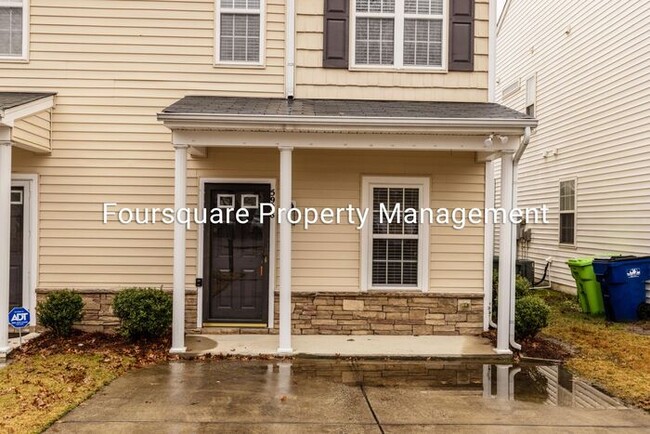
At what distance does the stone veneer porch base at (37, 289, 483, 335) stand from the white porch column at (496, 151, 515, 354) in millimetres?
960

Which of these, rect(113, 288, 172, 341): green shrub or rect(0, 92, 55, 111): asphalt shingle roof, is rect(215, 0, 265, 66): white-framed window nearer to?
rect(0, 92, 55, 111): asphalt shingle roof

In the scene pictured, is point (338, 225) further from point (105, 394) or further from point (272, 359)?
point (105, 394)

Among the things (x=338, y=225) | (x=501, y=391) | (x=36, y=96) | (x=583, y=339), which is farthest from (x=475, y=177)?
(x=36, y=96)

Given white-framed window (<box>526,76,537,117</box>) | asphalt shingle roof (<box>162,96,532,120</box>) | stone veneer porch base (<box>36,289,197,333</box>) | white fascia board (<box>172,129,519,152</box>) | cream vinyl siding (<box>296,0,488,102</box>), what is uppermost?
white-framed window (<box>526,76,537,117</box>)

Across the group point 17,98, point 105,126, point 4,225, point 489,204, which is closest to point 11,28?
point 17,98

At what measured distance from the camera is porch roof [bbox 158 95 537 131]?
6910mm

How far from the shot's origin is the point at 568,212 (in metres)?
13.2

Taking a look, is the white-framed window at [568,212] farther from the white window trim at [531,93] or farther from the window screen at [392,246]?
the window screen at [392,246]

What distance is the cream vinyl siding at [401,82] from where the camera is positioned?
8.38 m

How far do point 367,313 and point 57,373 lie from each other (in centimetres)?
419

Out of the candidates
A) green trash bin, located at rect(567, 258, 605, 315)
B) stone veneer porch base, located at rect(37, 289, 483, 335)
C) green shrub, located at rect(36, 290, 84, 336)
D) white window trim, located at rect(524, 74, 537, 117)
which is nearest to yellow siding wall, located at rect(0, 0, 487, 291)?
stone veneer porch base, located at rect(37, 289, 483, 335)

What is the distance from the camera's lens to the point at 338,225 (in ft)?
27.2

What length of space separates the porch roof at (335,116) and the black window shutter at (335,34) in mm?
940

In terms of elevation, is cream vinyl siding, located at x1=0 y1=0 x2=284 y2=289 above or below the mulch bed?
above
